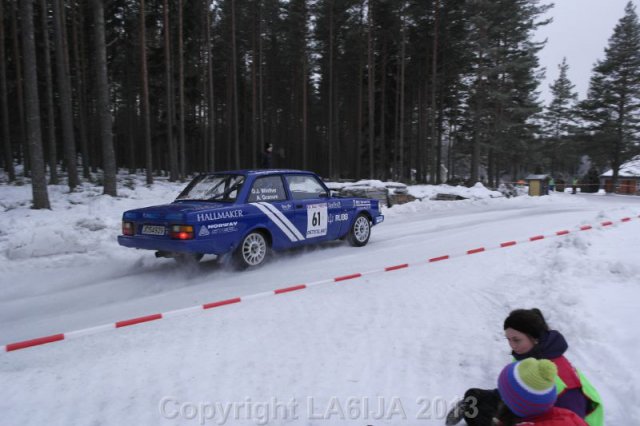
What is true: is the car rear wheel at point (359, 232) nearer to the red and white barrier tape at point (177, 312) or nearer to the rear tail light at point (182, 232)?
the red and white barrier tape at point (177, 312)

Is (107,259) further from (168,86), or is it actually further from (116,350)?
(168,86)

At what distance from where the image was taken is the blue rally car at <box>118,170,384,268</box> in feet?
19.2

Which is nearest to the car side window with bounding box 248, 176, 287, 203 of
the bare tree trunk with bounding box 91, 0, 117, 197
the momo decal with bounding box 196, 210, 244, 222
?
the momo decal with bounding box 196, 210, 244, 222

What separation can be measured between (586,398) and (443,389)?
1.05 m

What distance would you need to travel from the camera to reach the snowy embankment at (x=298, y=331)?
2.85 meters

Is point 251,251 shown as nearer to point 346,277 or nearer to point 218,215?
point 218,215

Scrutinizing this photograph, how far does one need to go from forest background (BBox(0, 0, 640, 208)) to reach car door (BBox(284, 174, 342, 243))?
8.75 m

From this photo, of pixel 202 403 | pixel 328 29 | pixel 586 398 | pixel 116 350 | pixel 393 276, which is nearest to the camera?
pixel 586 398

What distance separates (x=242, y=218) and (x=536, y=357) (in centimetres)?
476

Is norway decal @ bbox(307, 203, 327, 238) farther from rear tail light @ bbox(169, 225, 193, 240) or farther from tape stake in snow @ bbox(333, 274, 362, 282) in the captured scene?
rear tail light @ bbox(169, 225, 193, 240)

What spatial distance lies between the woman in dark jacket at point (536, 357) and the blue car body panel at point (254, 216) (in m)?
4.25

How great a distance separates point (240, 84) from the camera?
→ 122ft

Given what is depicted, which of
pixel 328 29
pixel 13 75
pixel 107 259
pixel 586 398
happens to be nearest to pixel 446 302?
pixel 586 398

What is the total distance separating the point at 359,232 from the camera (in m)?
8.54
